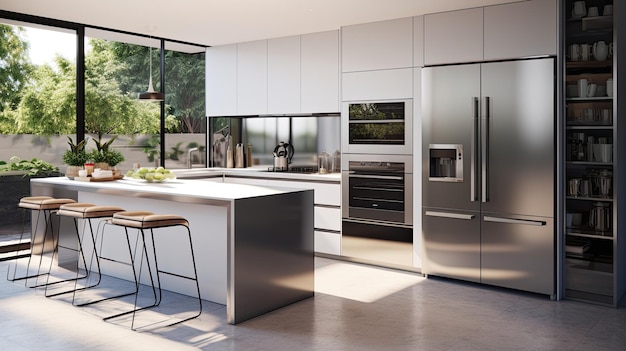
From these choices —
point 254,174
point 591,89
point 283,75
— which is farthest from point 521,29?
point 254,174

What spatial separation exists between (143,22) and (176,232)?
102 inches

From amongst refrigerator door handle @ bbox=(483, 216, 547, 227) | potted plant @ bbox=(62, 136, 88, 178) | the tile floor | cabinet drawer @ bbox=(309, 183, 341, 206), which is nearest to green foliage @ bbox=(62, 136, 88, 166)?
potted plant @ bbox=(62, 136, 88, 178)

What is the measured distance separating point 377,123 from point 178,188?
2251mm

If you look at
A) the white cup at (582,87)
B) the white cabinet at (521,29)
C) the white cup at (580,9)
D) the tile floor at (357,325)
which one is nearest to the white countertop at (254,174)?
the tile floor at (357,325)

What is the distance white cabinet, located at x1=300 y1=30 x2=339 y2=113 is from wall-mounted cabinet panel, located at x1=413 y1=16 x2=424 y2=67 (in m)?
1.05

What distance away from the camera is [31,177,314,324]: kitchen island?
3980 millimetres

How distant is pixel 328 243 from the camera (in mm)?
6309

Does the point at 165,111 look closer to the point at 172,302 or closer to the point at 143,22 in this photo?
the point at 143,22

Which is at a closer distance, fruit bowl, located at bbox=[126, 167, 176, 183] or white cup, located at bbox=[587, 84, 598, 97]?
white cup, located at bbox=[587, 84, 598, 97]

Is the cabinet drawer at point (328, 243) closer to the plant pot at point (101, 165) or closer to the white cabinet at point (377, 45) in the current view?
the white cabinet at point (377, 45)

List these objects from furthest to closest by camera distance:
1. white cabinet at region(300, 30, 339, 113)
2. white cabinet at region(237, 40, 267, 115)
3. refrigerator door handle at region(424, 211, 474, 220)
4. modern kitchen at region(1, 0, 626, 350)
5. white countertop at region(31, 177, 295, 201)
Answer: white cabinet at region(237, 40, 267, 115) < white cabinet at region(300, 30, 339, 113) < refrigerator door handle at region(424, 211, 474, 220) < modern kitchen at region(1, 0, 626, 350) < white countertop at region(31, 177, 295, 201)

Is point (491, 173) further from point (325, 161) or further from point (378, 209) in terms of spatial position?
point (325, 161)

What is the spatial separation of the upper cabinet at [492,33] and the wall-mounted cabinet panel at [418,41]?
0.05 m

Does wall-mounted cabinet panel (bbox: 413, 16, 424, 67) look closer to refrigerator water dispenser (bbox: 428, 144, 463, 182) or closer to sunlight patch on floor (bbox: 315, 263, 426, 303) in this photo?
refrigerator water dispenser (bbox: 428, 144, 463, 182)
